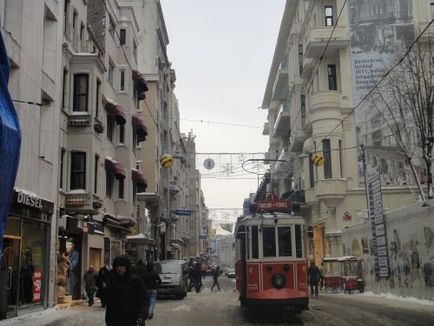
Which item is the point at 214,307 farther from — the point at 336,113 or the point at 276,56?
the point at 276,56

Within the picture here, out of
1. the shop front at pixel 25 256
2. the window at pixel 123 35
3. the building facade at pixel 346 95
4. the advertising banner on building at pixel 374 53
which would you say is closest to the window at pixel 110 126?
the window at pixel 123 35

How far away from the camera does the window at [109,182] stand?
30.6 metres

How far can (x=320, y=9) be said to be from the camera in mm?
43750

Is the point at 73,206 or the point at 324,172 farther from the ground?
the point at 324,172

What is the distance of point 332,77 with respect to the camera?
43.7 meters

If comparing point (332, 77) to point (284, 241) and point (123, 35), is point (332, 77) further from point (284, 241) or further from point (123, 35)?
point (284, 241)

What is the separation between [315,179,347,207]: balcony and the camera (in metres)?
40.9

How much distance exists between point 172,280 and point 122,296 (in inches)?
829

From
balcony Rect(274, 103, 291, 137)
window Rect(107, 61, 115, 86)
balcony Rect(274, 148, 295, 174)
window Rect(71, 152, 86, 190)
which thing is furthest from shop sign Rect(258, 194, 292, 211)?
balcony Rect(274, 103, 291, 137)

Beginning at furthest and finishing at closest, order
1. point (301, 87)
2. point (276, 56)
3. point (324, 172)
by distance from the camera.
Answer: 1. point (276, 56)
2. point (301, 87)
3. point (324, 172)

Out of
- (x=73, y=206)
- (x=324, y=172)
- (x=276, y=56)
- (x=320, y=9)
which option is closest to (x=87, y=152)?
(x=73, y=206)

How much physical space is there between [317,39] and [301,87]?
10.5 m

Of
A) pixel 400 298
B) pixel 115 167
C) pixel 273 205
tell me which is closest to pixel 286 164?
pixel 115 167

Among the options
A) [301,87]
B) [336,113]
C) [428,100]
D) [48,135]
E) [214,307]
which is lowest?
[214,307]
